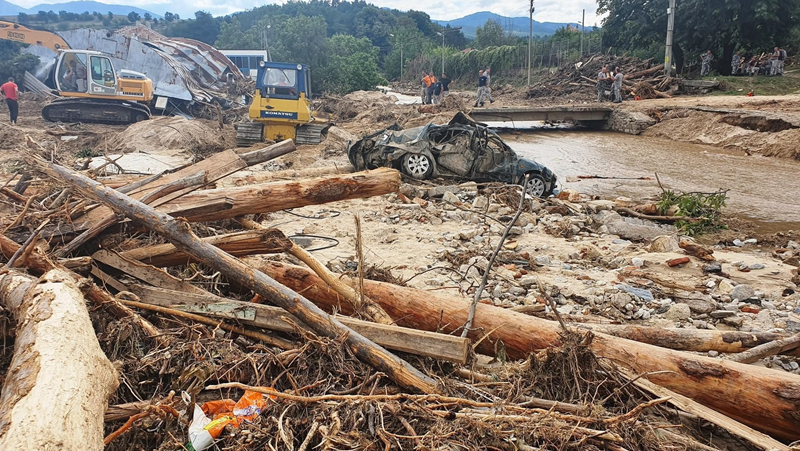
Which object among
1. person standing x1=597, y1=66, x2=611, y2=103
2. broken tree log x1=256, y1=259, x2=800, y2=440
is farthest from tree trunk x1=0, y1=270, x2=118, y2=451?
person standing x1=597, y1=66, x2=611, y2=103

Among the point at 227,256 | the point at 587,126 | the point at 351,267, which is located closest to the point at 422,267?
the point at 351,267

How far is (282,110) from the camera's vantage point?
622 inches

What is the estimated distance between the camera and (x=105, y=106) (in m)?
19.7

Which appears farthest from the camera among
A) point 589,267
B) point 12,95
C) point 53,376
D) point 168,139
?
point 12,95

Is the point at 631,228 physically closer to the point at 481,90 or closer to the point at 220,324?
the point at 220,324

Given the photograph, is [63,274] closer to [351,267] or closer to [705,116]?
[351,267]

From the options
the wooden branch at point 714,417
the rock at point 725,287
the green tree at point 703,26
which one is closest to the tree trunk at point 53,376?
the wooden branch at point 714,417

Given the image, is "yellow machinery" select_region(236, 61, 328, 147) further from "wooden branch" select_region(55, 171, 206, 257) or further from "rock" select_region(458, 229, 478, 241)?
"wooden branch" select_region(55, 171, 206, 257)

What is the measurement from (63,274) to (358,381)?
1.90 meters

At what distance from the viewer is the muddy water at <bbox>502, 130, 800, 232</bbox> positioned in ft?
37.4

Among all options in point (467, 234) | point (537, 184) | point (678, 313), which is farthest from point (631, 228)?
point (678, 313)

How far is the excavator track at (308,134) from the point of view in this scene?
1600 cm

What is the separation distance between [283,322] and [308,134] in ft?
43.1

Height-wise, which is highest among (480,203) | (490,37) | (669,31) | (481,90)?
(490,37)
